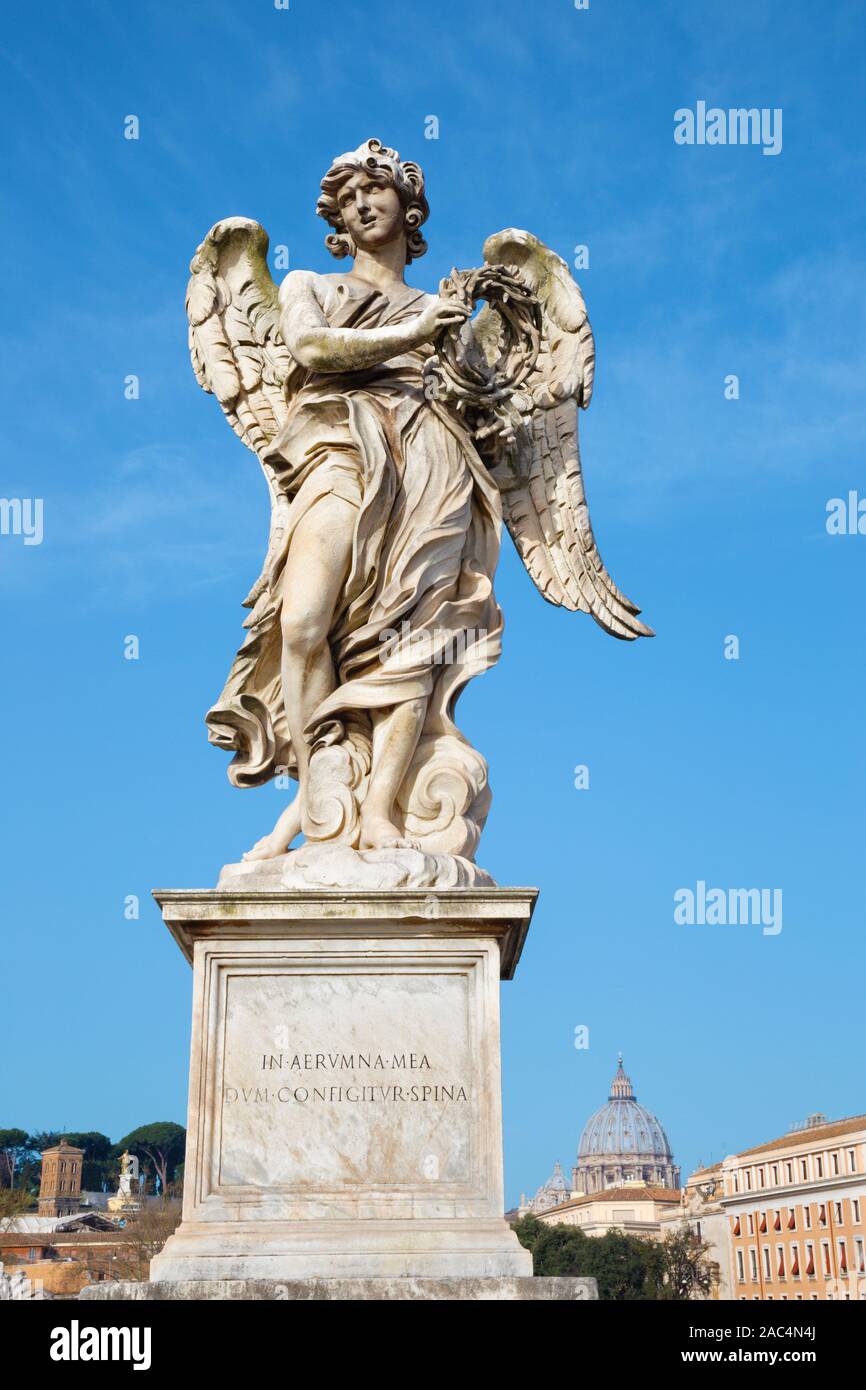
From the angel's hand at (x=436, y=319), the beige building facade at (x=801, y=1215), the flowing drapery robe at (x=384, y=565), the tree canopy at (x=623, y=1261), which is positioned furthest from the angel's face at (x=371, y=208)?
the beige building facade at (x=801, y=1215)

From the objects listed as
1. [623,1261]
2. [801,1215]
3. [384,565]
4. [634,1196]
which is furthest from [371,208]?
[634,1196]

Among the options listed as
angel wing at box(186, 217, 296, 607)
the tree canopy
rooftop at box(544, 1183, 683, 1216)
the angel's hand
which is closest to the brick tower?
rooftop at box(544, 1183, 683, 1216)

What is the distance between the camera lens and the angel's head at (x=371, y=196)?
9.05m

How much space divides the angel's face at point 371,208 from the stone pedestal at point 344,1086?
4092 mm

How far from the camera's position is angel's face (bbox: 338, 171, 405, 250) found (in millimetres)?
9070

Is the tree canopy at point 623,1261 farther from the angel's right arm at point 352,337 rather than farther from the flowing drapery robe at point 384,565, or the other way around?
the angel's right arm at point 352,337

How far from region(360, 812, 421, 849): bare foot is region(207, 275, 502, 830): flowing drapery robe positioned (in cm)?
25

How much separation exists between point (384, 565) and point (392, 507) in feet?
1.10

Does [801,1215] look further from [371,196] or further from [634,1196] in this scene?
[371,196]

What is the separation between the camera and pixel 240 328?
980cm
